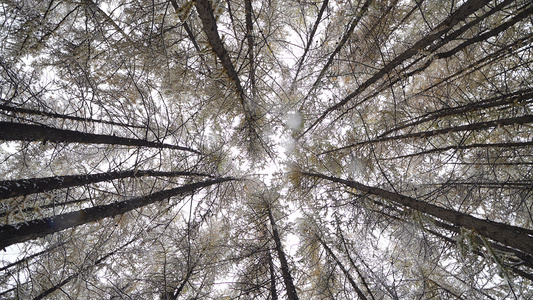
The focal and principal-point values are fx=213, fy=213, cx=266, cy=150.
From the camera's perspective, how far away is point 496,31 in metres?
2.78

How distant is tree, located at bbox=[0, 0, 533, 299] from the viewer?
282 cm

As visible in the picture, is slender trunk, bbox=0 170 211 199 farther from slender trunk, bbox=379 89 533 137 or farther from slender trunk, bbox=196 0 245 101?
slender trunk, bbox=379 89 533 137

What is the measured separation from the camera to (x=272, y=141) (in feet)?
21.0

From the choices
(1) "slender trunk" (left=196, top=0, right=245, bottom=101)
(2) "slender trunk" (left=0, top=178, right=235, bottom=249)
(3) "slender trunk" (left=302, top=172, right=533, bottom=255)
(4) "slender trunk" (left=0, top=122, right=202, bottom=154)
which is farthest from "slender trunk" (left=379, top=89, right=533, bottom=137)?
(4) "slender trunk" (left=0, top=122, right=202, bottom=154)

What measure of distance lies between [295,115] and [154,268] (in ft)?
19.9

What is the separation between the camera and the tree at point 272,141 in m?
2.82

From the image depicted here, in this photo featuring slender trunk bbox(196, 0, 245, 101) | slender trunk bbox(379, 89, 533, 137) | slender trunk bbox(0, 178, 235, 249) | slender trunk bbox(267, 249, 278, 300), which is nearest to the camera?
slender trunk bbox(0, 178, 235, 249)

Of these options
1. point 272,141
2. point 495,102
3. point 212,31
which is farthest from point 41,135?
point 495,102

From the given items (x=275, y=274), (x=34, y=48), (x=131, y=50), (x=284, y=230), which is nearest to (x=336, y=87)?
(x=131, y=50)

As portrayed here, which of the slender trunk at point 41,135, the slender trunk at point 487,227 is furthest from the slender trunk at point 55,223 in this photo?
the slender trunk at point 487,227

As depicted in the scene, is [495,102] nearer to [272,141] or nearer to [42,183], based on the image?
[272,141]

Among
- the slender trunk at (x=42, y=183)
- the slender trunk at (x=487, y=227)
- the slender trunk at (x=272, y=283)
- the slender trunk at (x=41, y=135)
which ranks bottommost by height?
the slender trunk at (x=487, y=227)

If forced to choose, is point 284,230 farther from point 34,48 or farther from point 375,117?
point 34,48

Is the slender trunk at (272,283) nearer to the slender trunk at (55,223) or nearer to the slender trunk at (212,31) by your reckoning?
the slender trunk at (55,223)
